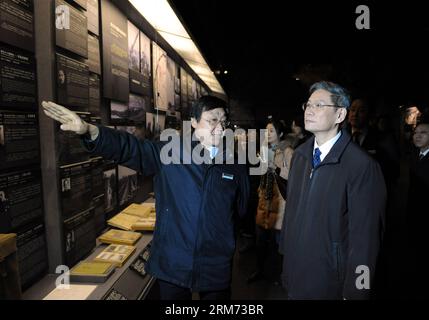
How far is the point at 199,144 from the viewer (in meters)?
2.04

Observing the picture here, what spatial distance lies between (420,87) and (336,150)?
39.9 ft

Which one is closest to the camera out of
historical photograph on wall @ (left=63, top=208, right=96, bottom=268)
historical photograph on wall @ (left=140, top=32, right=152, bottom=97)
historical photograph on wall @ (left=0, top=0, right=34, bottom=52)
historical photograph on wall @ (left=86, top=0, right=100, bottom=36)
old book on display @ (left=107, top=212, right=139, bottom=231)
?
historical photograph on wall @ (left=0, top=0, right=34, bottom=52)

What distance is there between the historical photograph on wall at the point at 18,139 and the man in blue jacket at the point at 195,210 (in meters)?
0.60

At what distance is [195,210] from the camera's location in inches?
76.5

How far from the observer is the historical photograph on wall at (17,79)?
167 cm

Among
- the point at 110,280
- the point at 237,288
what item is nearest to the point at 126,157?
the point at 110,280

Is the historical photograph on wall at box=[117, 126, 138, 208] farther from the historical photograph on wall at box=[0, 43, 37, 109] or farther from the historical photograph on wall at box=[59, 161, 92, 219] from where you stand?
the historical photograph on wall at box=[0, 43, 37, 109]

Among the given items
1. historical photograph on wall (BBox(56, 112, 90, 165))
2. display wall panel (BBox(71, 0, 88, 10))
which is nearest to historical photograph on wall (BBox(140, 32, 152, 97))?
display wall panel (BBox(71, 0, 88, 10))

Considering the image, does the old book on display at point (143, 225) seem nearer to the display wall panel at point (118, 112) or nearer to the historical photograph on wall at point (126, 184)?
the historical photograph on wall at point (126, 184)

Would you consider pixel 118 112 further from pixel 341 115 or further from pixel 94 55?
pixel 341 115

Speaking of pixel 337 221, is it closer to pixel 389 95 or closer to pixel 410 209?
pixel 410 209

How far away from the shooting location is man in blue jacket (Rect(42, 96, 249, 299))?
1.93 metres

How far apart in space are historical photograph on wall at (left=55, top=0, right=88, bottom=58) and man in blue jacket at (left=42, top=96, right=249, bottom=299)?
0.88 metres

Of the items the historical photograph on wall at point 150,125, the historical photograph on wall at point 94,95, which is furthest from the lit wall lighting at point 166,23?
the historical photograph on wall at point 150,125
